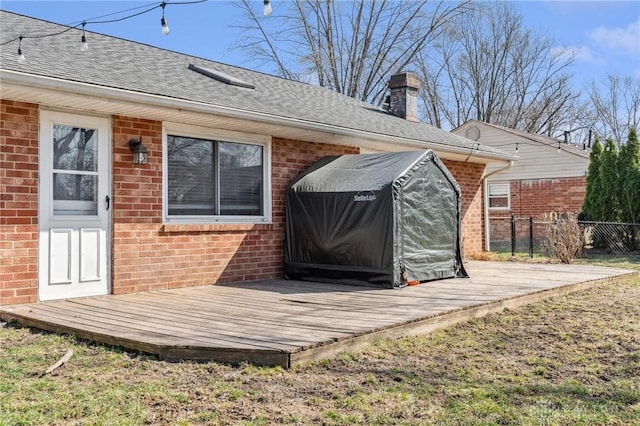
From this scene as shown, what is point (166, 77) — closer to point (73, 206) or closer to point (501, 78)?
point (73, 206)

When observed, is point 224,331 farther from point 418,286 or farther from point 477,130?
point 477,130

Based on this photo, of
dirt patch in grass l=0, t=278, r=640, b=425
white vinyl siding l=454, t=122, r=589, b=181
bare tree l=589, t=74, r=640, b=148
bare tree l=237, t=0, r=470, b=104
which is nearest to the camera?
dirt patch in grass l=0, t=278, r=640, b=425

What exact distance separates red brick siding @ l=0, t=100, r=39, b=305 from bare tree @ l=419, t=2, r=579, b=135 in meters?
27.3

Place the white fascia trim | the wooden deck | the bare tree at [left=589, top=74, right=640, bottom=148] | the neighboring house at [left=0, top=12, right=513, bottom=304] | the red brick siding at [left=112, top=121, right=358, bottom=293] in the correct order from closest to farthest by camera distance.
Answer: the wooden deck → the white fascia trim → the neighboring house at [left=0, top=12, right=513, bottom=304] → the red brick siding at [left=112, top=121, right=358, bottom=293] → the bare tree at [left=589, top=74, right=640, bottom=148]

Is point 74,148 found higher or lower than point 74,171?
higher

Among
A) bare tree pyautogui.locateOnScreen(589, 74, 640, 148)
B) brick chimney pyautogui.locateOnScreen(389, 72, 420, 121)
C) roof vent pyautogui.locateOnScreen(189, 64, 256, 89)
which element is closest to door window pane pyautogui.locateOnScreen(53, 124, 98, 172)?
roof vent pyautogui.locateOnScreen(189, 64, 256, 89)

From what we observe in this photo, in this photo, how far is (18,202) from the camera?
6055 millimetres

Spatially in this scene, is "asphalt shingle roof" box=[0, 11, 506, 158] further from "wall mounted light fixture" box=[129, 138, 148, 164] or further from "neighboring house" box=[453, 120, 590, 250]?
"neighboring house" box=[453, 120, 590, 250]

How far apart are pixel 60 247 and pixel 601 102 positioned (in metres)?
35.4

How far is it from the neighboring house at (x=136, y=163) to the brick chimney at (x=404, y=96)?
3.92m

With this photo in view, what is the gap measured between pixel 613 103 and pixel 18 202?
118ft

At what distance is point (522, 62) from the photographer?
107 ft

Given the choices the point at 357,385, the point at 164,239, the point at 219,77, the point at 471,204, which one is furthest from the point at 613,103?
the point at 357,385

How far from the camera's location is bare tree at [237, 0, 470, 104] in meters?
25.8
